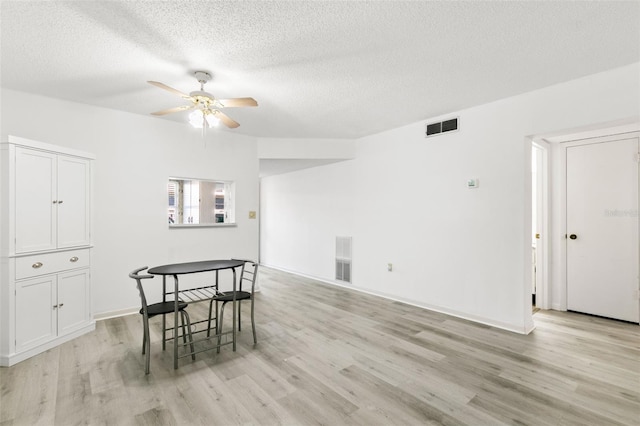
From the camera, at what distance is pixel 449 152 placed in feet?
13.4

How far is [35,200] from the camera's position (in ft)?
9.63

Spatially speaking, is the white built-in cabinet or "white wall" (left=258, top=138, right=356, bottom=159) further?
"white wall" (left=258, top=138, right=356, bottom=159)

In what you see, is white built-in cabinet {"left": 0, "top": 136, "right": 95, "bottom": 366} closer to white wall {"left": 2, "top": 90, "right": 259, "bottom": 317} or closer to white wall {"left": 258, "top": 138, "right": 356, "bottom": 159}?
white wall {"left": 2, "top": 90, "right": 259, "bottom": 317}

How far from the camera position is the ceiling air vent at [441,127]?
401 cm

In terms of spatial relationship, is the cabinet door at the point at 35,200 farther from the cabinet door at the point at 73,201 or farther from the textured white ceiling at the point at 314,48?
the textured white ceiling at the point at 314,48

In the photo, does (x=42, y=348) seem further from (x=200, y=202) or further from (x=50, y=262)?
(x=200, y=202)

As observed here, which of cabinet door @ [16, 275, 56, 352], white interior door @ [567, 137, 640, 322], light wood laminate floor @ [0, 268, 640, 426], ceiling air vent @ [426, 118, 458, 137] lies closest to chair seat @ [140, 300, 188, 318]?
light wood laminate floor @ [0, 268, 640, 426]

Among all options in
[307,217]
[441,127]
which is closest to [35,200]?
[307,217]

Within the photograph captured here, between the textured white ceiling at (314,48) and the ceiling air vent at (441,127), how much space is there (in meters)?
0.41

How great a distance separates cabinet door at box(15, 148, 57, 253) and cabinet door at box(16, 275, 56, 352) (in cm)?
35

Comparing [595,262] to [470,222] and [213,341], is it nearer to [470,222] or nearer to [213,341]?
[470,222]

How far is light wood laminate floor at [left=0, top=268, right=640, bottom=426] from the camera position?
2.03 meters

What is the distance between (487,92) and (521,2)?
5.02 feet

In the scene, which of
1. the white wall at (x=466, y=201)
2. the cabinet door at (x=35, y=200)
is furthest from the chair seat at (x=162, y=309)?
the white wall at (x=466, y=201)
